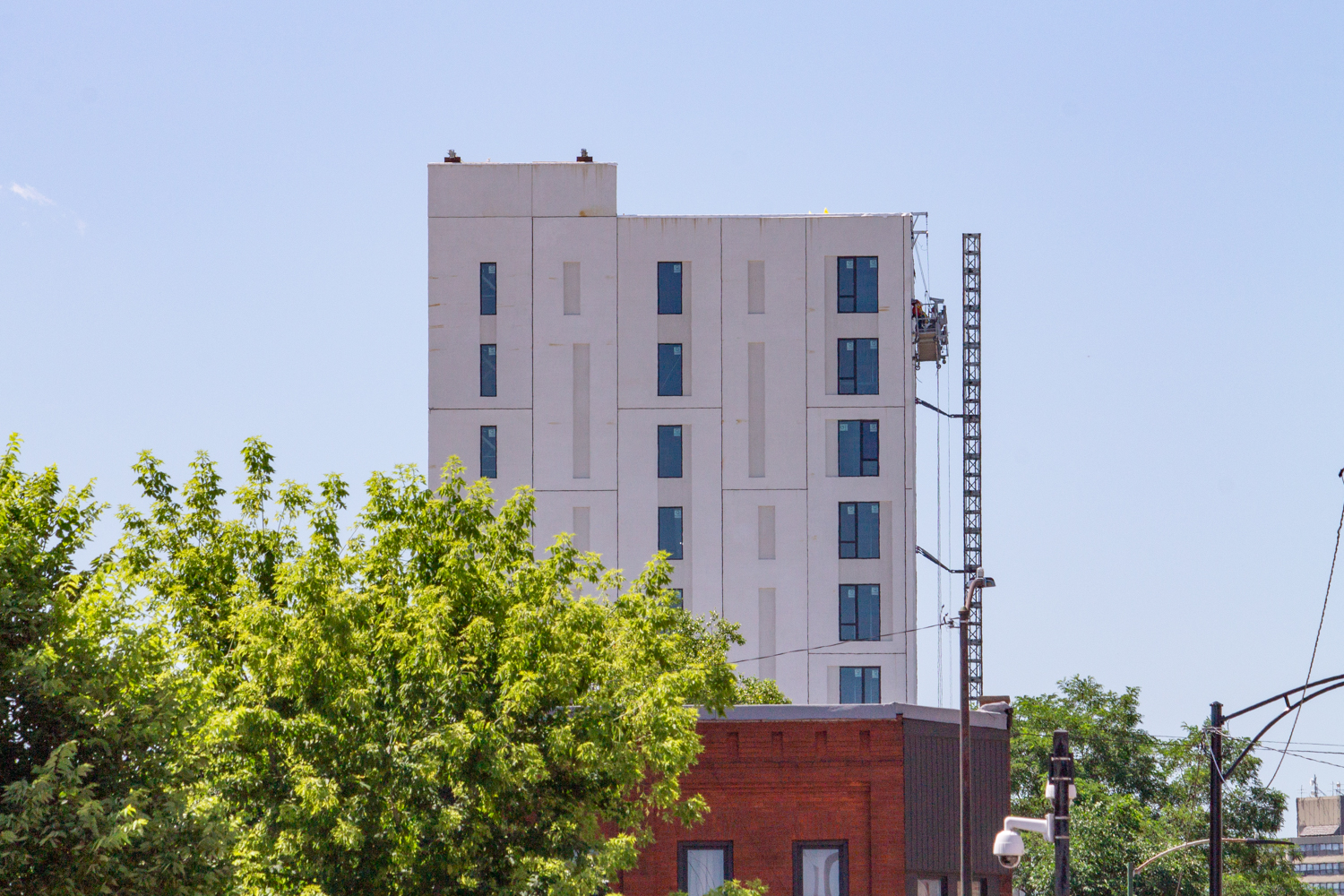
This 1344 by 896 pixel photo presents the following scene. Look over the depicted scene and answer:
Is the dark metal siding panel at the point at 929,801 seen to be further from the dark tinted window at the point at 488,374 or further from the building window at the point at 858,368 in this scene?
the dark tinted window at the point at 488,374

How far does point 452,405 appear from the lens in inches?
2825

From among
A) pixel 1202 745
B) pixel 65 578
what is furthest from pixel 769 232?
pixel 65 578

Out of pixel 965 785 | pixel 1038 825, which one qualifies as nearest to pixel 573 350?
pixel 965 785

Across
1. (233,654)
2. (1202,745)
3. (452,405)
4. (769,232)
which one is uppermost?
(769,232)

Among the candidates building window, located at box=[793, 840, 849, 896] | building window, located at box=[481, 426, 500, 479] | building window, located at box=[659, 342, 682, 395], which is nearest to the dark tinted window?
building window, located at box=[481, 426, 500, 479]

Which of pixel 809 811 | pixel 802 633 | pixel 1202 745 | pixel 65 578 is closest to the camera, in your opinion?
pixel 65 578

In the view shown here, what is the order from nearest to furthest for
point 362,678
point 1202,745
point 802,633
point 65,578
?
point 65,578, point 362,678, point 802,633, point 1202,745

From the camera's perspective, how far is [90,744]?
704 inches

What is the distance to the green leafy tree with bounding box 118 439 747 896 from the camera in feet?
71.7

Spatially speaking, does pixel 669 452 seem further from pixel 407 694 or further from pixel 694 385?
pixel 407 694

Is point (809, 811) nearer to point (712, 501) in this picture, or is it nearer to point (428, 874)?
point (428, 874)

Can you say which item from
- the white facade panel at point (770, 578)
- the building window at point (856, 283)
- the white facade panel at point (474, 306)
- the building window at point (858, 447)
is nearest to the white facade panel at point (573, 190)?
the white facade panel at point (474, 306)

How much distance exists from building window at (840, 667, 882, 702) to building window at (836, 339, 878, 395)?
12.3 meters

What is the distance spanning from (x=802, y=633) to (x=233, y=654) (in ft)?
160
